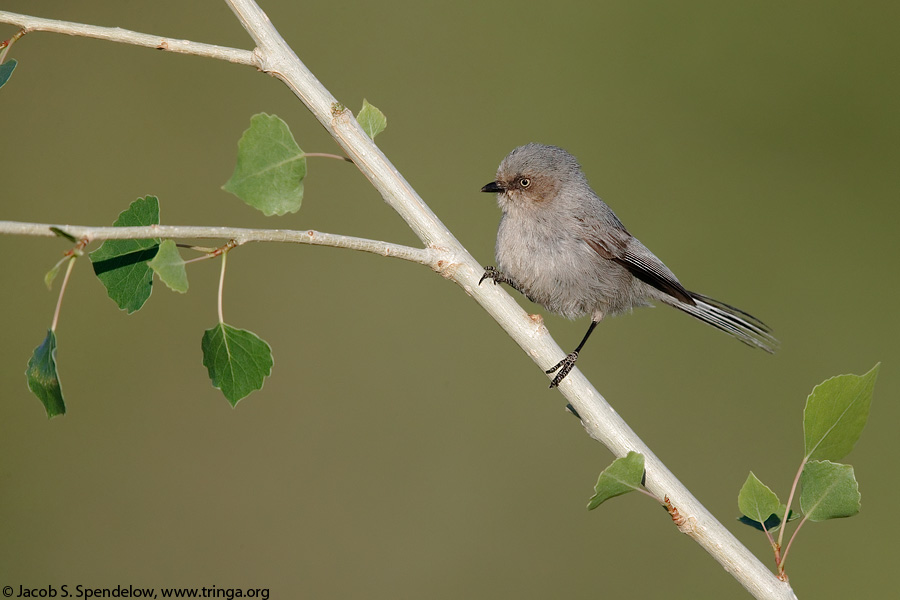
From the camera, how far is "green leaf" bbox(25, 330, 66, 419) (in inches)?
39.9

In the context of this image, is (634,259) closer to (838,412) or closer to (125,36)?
(838,412)

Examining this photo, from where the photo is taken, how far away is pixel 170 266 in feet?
3.55

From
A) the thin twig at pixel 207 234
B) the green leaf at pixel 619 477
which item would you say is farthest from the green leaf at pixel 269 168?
the green leaf at pixel 619 477

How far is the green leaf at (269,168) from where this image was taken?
3.89ft

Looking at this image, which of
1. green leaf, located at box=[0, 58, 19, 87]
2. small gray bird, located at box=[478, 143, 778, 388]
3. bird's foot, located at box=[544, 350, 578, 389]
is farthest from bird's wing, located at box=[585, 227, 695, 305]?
green leaf, located at box=[0, 58, 19, 87]

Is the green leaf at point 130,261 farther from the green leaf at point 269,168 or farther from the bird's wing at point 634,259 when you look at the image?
the bird's wing at point 634,259

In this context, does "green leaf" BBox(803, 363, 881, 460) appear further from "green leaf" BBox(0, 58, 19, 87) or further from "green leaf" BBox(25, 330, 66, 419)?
"green leaf" BBox(0, 58, 19, 87)

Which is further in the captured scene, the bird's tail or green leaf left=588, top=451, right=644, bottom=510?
the bird's tail

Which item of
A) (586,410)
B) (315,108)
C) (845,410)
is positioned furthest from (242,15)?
(845,410)

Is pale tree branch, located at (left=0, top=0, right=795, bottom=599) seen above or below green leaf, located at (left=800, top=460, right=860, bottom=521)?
above

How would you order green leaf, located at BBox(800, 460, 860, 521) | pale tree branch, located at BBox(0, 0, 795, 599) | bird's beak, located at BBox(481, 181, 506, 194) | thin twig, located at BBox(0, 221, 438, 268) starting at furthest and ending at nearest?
1. bird's beak, located at BBox(481, 181, 506, 194)
2. pale tree branch, located at BBox(0, 0, 795, 599)
3. green leaf, located at BBox(800, 460, 860, 521)
4. thin twig, located at BBox(0, 221, 438, 268)

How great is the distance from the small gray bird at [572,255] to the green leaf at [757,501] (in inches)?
47.3

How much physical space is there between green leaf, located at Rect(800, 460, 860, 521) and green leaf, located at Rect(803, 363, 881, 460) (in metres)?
0.05

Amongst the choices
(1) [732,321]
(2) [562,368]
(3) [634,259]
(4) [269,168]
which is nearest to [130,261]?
(4) [269,168]
